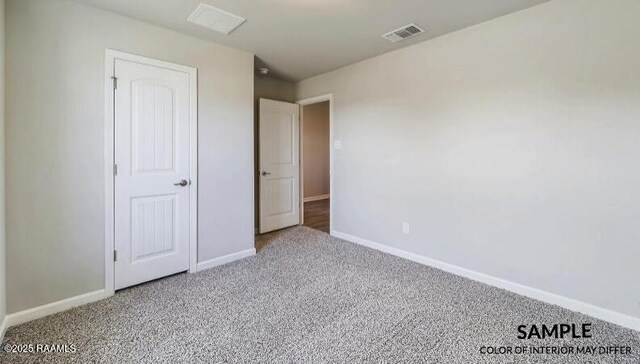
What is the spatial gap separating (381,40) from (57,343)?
3.59 m

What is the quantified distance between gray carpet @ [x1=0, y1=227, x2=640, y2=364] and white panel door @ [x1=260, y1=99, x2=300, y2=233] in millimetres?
1623

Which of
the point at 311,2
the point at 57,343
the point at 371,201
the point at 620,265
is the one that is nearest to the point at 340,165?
the point at 371,201

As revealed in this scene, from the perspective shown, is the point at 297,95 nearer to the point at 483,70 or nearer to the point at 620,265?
the point at 483,70

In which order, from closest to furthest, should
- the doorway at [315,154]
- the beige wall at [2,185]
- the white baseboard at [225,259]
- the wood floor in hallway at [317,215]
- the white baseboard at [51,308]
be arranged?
the beige wall at [2,185] < the white baseboard at [51,308] < the white baseboard at [225,259] < the wood floor in hallway at [317,215] < the doorway at [315,154]

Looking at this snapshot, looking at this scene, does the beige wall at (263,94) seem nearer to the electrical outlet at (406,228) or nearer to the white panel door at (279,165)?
the white panel door at (279,165)

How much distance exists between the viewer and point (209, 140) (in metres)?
3.03

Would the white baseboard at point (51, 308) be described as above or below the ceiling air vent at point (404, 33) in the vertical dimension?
below

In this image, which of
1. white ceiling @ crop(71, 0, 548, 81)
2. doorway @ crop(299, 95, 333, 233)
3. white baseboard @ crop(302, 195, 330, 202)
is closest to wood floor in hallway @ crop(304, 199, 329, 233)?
doorway @ crop(299, 95, 333, 233)

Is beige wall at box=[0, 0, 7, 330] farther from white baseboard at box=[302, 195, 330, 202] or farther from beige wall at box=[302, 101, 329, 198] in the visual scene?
white baseboard at box=[302, 195, 330, 202]

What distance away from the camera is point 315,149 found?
728cm

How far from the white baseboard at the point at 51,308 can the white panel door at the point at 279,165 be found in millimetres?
2219

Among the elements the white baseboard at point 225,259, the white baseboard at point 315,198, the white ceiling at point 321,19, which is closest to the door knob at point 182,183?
the white baseboard at point 225,259

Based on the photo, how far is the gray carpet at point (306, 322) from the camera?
1.72 meters

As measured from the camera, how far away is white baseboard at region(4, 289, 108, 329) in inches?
79.9
